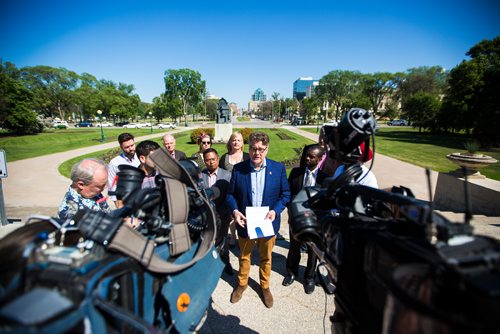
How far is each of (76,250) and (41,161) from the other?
17.0 m

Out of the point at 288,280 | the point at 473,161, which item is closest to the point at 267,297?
the point at 288,280

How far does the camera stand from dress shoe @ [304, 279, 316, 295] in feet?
11.3

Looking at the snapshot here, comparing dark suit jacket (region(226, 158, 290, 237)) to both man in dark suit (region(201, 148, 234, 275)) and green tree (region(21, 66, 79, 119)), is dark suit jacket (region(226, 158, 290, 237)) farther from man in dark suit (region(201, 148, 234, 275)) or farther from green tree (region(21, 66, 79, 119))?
green tree (region(21, 66, 79, 119))

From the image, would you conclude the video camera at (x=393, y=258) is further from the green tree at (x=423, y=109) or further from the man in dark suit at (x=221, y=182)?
the green tree at (x=423, y=109)

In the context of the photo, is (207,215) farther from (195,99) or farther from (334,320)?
(195,99)

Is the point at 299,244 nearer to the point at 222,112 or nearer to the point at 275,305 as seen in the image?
the point at 275,305

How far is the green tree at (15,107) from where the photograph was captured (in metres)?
29.3

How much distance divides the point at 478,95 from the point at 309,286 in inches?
1215

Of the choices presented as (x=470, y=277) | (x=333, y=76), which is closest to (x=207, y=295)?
(x=470, y=277)

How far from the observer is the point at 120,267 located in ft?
3.63

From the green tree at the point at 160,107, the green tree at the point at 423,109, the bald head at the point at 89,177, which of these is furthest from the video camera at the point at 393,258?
the green tree at the point at 160,107

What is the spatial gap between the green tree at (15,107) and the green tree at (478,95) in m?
52.3

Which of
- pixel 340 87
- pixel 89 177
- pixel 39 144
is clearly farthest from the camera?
pixel 340 87

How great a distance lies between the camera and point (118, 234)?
115 cm
